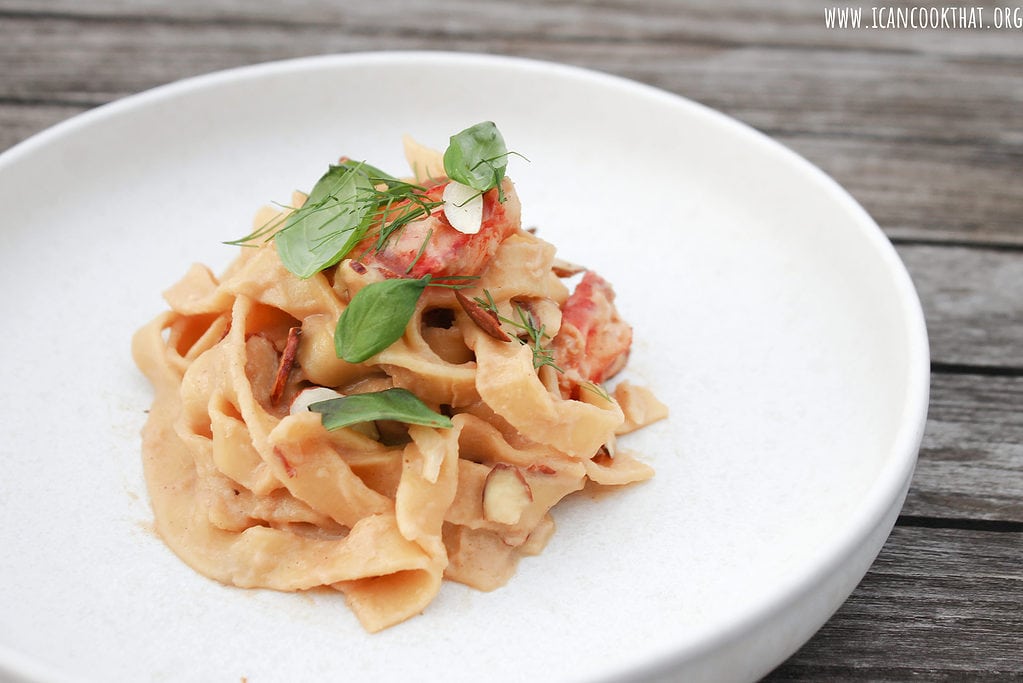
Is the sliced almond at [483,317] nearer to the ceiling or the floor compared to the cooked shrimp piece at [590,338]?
nearer to the ceiling

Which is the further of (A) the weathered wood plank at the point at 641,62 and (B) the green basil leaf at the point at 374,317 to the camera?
(A) the weathered wood plank at the point at 641,62

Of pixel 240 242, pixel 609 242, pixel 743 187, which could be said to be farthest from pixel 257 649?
pixel 743 187

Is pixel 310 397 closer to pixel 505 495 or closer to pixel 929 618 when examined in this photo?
pixel 505 495

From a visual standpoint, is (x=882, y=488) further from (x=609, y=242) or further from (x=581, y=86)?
(x=581, y=86)

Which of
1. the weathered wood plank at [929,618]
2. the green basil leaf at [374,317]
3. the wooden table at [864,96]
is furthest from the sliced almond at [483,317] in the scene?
the wooden table at [864,96]

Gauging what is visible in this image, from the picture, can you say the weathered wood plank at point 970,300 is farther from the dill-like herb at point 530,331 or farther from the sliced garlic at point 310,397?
the sliced garlic at point 310,397

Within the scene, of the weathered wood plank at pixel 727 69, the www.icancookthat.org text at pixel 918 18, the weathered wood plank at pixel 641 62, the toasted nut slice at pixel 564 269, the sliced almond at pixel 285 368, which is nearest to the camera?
the sliced almond at pixel 285 368

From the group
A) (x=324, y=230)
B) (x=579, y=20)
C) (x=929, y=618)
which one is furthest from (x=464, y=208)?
(x=579, y=20)
